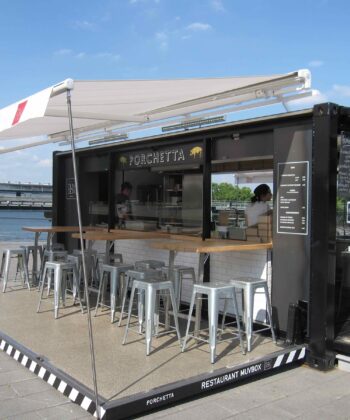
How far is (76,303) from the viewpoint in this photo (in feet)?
20.1

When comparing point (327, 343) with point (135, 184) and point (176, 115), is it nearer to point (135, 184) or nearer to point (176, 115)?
point (176, 115)

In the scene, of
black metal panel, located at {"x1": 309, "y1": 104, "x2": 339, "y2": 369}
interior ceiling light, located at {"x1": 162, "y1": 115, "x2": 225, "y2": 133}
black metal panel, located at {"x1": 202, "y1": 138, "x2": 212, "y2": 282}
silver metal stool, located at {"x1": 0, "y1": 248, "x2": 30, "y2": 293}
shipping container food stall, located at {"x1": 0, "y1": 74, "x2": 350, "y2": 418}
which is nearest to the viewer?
shipping container food stall, located at {"x1": 0, "y1": 74, "x2": 350, "y2": 418}

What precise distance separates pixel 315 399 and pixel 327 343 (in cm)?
71

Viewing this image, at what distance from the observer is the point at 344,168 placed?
4.19 meters

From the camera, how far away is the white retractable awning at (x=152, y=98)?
366 centimetres

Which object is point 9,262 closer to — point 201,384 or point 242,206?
point 242,206

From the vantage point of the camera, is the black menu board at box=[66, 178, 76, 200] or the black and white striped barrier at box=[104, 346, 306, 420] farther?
the black menu board at box=[66, 178, 76, 200]

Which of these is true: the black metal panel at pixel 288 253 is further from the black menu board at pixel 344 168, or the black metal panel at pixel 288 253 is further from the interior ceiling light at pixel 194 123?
the interior ceiling light at pixel 194 123

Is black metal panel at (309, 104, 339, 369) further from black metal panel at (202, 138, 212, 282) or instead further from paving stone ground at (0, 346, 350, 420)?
black metal panel at (202, 138, 212, 282)

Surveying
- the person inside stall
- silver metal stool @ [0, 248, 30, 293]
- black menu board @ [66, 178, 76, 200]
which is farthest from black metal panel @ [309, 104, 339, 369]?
black menu board @ [66, 178, 76, 200]

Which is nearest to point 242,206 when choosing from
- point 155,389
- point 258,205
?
point 258,205

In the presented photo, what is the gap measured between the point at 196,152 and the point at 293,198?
159 cm

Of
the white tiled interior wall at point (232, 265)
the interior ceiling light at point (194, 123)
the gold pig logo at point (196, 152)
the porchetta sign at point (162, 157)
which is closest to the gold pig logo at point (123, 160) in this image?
the porchetta sign at point (162, 157)

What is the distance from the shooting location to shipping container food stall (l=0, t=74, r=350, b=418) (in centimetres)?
354
